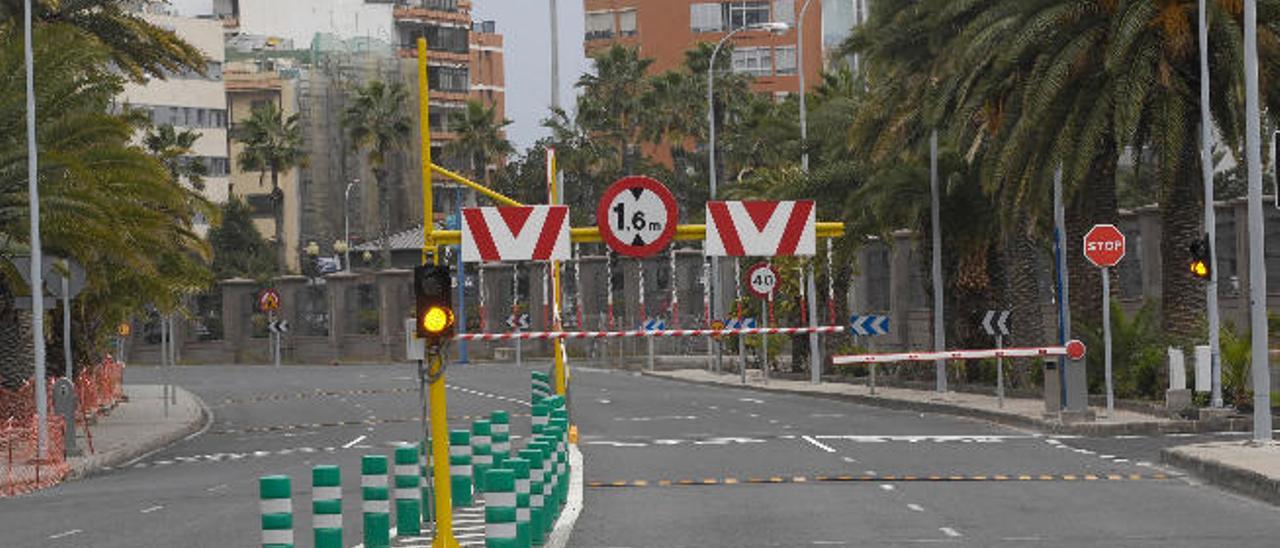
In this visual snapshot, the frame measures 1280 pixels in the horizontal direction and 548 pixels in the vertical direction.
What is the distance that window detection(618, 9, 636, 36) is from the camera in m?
144

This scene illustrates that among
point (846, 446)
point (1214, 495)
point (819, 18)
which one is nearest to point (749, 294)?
point (846, 446)

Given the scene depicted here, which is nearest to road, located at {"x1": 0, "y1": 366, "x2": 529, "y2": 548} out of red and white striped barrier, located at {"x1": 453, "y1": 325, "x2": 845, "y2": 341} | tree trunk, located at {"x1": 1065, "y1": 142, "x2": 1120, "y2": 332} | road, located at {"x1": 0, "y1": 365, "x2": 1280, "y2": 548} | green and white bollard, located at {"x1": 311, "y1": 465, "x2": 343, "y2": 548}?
road, located at {"x1": 0, "y1": 365, "x2": 1280, "y2": 548}

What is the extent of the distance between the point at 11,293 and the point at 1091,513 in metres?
Result: 27.5

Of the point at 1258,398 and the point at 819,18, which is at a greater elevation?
the point at 819,18

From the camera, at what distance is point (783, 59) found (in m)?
144

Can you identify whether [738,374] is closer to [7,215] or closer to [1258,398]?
[7,215]

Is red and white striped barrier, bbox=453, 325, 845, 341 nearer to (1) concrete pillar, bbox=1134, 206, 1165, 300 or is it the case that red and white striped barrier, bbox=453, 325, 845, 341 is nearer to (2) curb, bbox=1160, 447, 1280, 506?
(2) curb, bbox=1160, 447, 1280, 506

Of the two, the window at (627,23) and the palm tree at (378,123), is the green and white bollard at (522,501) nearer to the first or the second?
the palm tree at (378,123)

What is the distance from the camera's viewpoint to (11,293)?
43625mm

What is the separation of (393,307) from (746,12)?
53.8 m

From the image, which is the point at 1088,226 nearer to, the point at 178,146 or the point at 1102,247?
the point at 1102,247

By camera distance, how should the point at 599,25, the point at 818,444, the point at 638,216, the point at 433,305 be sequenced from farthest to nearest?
the point at 599,25 → the point at 818,444 → the point at 638,216 → the point at 433,305

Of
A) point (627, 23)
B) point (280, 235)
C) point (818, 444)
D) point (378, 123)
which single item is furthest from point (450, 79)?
point (818, 444)

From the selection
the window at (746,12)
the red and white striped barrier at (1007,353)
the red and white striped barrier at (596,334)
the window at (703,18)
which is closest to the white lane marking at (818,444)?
the red and white striped barrier at (596,334)
